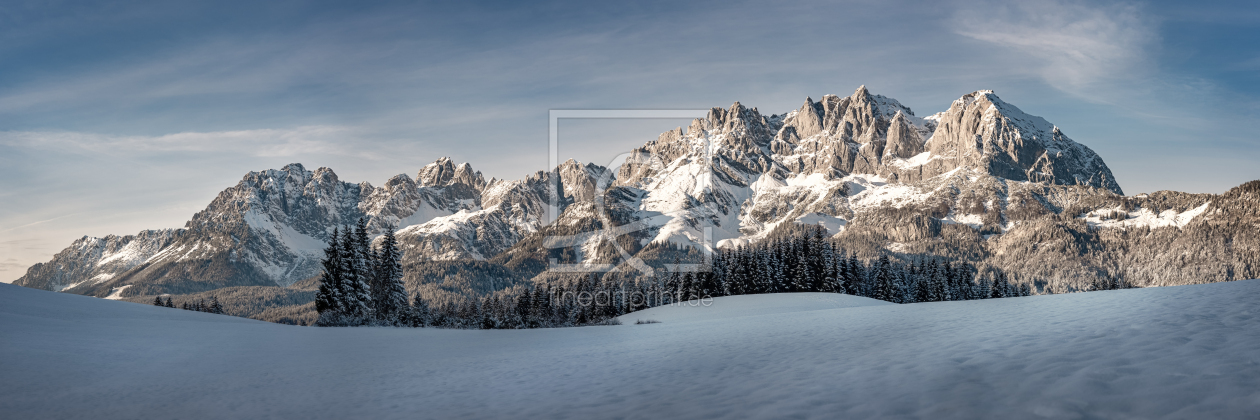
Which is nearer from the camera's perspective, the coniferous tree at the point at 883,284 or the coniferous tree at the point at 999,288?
the coniferous tree at the point at 883,284

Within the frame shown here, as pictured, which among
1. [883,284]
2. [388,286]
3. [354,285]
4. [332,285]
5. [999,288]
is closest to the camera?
[332,285]

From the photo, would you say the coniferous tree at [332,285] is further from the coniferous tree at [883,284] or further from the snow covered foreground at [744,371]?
the coniferous tree at [883,284]

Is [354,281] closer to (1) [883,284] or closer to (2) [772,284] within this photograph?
(2) [772,284]

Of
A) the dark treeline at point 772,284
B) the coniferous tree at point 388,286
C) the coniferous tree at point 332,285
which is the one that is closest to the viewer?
the coniferous tree at point 332,285

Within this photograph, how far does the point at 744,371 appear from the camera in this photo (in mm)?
9516

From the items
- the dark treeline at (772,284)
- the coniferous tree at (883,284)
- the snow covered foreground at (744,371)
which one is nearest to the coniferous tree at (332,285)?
the snow covered foreground at (744,371)

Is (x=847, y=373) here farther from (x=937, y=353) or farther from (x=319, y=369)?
(x=319, y=369)

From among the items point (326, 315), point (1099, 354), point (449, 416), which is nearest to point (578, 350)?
point (449, 416)

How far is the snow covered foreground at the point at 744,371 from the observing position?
600 cm

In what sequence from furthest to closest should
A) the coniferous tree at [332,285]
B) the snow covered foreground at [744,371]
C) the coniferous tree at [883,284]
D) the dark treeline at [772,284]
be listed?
the coniferous tree at [883,284]
the dark treeline at [772,284]
the coniferous tree at [332,285]
the snow covered foreground at [744,371]

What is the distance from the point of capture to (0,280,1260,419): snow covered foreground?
19.7 ft

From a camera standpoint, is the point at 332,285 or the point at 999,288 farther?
the point at 999,288

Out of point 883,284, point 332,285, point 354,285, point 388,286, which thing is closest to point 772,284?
point 883,284

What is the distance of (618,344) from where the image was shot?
56.1ft
